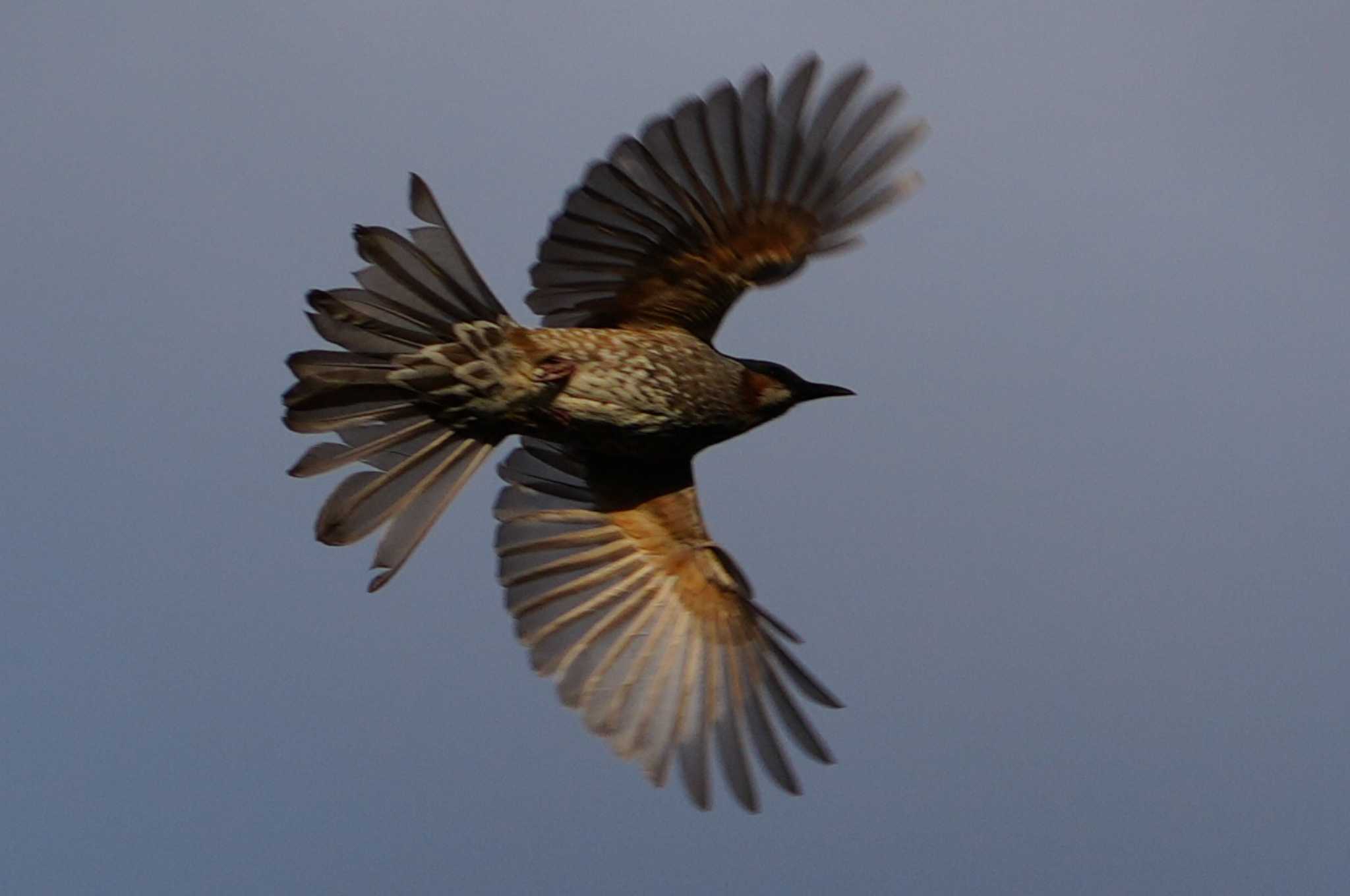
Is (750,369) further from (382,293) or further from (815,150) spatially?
(382,293)

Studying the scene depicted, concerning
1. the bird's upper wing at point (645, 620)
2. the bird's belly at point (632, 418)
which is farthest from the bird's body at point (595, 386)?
the bird's upper wing at point (645, 620)

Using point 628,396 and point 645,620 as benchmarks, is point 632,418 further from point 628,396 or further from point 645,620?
point 645,620

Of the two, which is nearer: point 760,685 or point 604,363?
point 604,363

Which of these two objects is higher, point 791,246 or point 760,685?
point 791,246

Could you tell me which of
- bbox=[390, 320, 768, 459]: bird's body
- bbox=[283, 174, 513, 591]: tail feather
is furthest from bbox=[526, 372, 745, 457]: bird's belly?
bbox=[283, 174, 513, 591]: tail feather

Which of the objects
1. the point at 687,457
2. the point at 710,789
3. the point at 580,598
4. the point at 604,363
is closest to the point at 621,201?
the point at 604,363

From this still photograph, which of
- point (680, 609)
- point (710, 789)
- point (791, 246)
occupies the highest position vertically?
point (791, 246)
